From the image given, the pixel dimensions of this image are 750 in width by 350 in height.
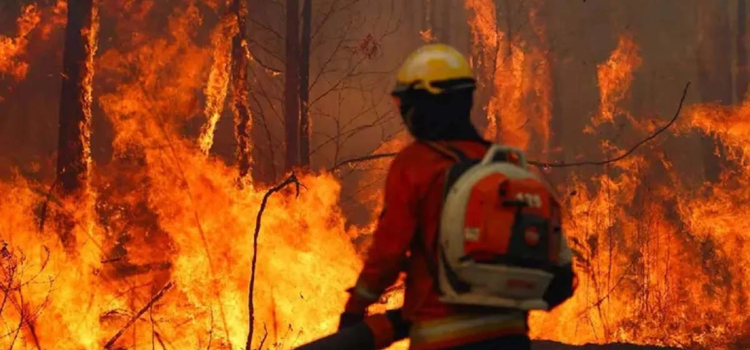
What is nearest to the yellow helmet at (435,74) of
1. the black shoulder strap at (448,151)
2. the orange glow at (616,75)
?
the black shoulder strap at (448,151)

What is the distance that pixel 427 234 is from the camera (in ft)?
8.39

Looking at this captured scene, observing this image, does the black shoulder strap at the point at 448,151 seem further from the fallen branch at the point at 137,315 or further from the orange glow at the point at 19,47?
the orange glow at the point at 19,47

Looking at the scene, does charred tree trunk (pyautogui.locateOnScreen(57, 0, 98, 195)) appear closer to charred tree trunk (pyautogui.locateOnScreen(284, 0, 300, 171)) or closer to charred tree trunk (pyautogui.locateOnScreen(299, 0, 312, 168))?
charred tree trunk (pyautogui.locateOnScreen(284, 0, 300, 171))

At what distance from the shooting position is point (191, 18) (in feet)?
56.3

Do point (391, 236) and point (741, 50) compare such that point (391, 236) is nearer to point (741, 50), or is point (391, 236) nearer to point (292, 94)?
point (292, 94)

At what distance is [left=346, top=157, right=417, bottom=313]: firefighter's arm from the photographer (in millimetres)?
2502

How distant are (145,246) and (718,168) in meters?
24.2

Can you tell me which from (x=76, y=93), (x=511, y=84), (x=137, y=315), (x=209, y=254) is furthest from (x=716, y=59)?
(x=137, y=315)

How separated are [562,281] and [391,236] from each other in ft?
2.01

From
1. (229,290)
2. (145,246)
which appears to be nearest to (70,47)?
(145,246)

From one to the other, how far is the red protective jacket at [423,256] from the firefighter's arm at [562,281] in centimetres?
18

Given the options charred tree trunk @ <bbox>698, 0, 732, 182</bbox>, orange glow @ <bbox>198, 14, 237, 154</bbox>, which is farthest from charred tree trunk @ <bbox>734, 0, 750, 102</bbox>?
orange glow @ <bbox>198, 14, 237, 154</bbox>

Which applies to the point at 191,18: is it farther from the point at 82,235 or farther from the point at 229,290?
the point at 229,290

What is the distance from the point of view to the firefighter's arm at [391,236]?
250cm
